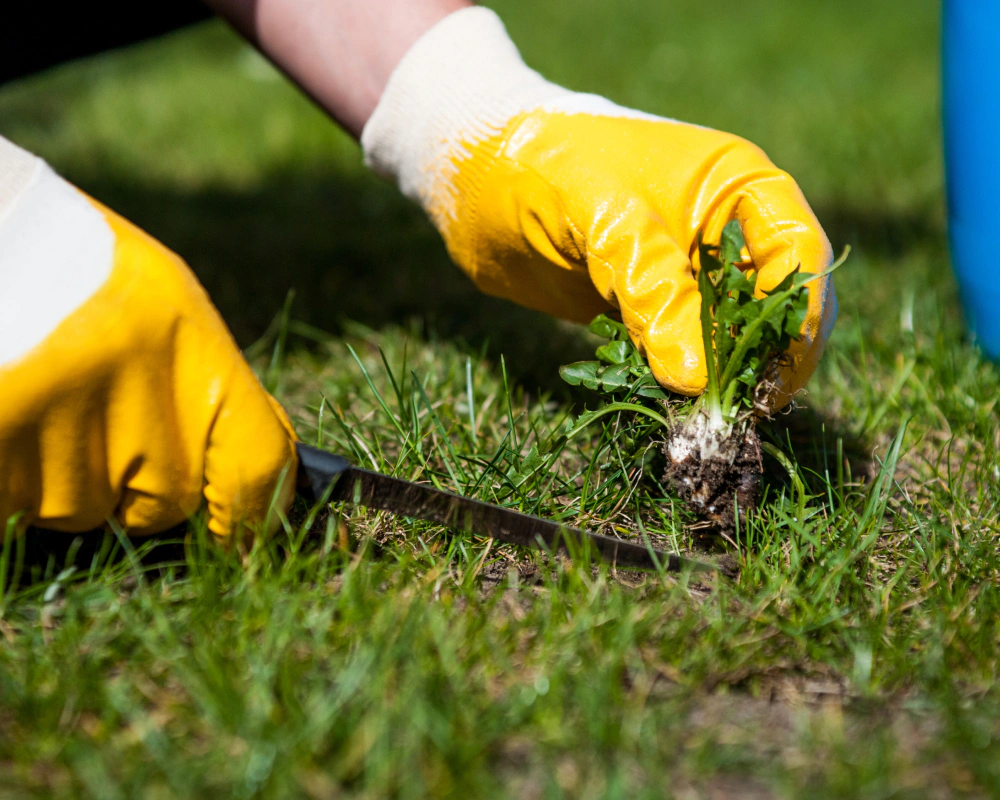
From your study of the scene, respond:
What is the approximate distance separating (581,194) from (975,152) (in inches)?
43.5

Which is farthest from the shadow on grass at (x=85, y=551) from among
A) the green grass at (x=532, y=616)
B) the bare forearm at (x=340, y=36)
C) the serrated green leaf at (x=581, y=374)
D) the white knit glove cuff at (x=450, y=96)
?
the bare forearm at (x=340, y=36)

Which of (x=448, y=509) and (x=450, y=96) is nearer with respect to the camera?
(x=448, y=509)

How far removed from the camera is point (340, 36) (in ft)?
6.46

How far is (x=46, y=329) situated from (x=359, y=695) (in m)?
0.66

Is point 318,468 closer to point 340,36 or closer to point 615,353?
point 615,353

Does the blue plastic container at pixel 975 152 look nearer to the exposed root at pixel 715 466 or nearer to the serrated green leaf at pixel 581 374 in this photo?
the exposed root at pixel 715 466

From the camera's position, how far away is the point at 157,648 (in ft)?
3.98

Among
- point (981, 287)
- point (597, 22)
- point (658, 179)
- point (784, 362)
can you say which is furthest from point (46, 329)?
point (597, 22)

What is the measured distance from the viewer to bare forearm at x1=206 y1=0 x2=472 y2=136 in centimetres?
194

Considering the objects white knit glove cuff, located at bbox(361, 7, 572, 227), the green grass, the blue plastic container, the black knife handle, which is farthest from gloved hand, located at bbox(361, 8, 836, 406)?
the blue plastic container

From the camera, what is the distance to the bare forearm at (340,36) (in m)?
1.94

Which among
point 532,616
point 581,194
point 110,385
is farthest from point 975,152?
point 110,385

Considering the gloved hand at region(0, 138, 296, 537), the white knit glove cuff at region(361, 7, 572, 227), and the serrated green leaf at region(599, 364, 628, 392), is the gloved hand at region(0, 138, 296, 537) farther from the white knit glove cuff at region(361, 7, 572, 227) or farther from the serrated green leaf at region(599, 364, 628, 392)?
the white knit glove cuff at region(361, 7, 572, 227)

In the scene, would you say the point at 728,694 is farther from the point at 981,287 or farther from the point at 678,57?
the point at 678,57
